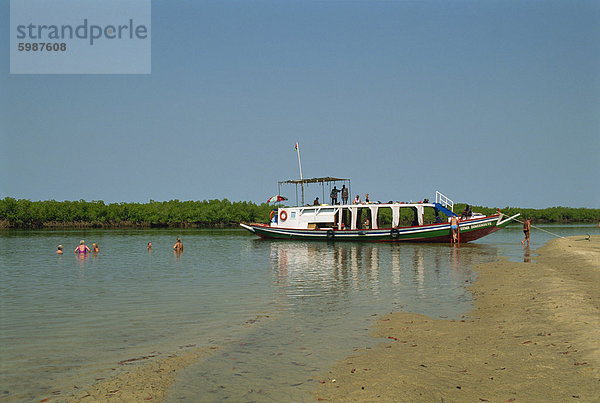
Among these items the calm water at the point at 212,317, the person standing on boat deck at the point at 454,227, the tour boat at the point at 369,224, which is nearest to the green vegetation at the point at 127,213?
the tour boat at the point at 369,224

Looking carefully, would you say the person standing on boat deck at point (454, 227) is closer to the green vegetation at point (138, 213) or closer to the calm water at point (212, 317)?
the calm water at point (212, 317)

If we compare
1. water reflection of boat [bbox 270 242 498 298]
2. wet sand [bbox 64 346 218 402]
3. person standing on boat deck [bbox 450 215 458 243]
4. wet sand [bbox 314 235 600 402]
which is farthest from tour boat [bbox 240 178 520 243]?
wet sand [bbox 64 346 218 402]

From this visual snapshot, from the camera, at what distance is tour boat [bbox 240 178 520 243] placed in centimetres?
4188

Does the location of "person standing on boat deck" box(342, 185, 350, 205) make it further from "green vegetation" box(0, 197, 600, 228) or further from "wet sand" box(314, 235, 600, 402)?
"green vegetation" box(0, 197, 600, 228)

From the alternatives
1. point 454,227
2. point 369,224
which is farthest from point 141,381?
point 369,224

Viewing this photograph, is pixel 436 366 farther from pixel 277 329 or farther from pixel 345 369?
pixel 277 329

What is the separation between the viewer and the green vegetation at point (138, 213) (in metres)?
108

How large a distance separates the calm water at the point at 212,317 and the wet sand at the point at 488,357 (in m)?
0.71

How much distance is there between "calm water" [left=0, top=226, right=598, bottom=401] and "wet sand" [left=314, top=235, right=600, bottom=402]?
27.9 inches

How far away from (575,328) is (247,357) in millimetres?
6916

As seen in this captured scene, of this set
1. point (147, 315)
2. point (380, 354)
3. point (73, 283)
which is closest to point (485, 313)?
point (380, 354)

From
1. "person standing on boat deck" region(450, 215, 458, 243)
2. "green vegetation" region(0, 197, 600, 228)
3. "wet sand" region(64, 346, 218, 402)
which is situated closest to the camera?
"wet sand" region(64, 346, 218, 402)

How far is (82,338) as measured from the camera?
34.8ft

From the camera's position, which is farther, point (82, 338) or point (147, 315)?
point (147, 315)
